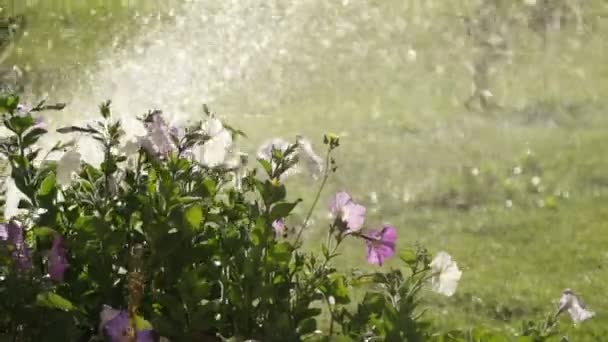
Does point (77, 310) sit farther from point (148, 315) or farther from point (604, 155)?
point (604, 155)

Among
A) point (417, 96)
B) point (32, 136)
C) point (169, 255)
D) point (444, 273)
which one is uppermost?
point (32, 136)

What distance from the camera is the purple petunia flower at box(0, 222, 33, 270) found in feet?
3.82

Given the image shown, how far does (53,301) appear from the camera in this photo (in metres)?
1.08

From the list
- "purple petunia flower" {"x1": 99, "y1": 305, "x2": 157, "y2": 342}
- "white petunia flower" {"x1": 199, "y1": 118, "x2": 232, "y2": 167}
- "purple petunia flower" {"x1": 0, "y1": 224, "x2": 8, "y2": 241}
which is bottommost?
"purple petunia flower" {"x1": 99, "y1": 305, "x2": 157, "y2": 342}

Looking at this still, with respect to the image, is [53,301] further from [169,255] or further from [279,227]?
[279,227]

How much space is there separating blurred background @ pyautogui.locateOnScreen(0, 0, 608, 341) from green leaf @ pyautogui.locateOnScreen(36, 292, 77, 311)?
7.38ft

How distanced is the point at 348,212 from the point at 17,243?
1.39ft

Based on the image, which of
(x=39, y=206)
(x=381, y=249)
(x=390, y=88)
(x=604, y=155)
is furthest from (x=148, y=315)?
(x=390, y=88)

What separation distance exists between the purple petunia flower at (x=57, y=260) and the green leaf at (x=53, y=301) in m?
0.06

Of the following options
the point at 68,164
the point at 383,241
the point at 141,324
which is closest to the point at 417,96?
the point at 383,241

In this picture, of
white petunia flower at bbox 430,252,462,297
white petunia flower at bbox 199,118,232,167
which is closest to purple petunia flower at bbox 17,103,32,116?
white petunia flower at bbox 199,118,232,167

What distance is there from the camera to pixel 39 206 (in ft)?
3.94

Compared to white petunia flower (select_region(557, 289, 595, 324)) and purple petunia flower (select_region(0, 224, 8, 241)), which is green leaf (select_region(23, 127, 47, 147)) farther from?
white petunia flower (select_region(557, 289, 595, 324))

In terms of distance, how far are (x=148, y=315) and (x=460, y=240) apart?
280cm
